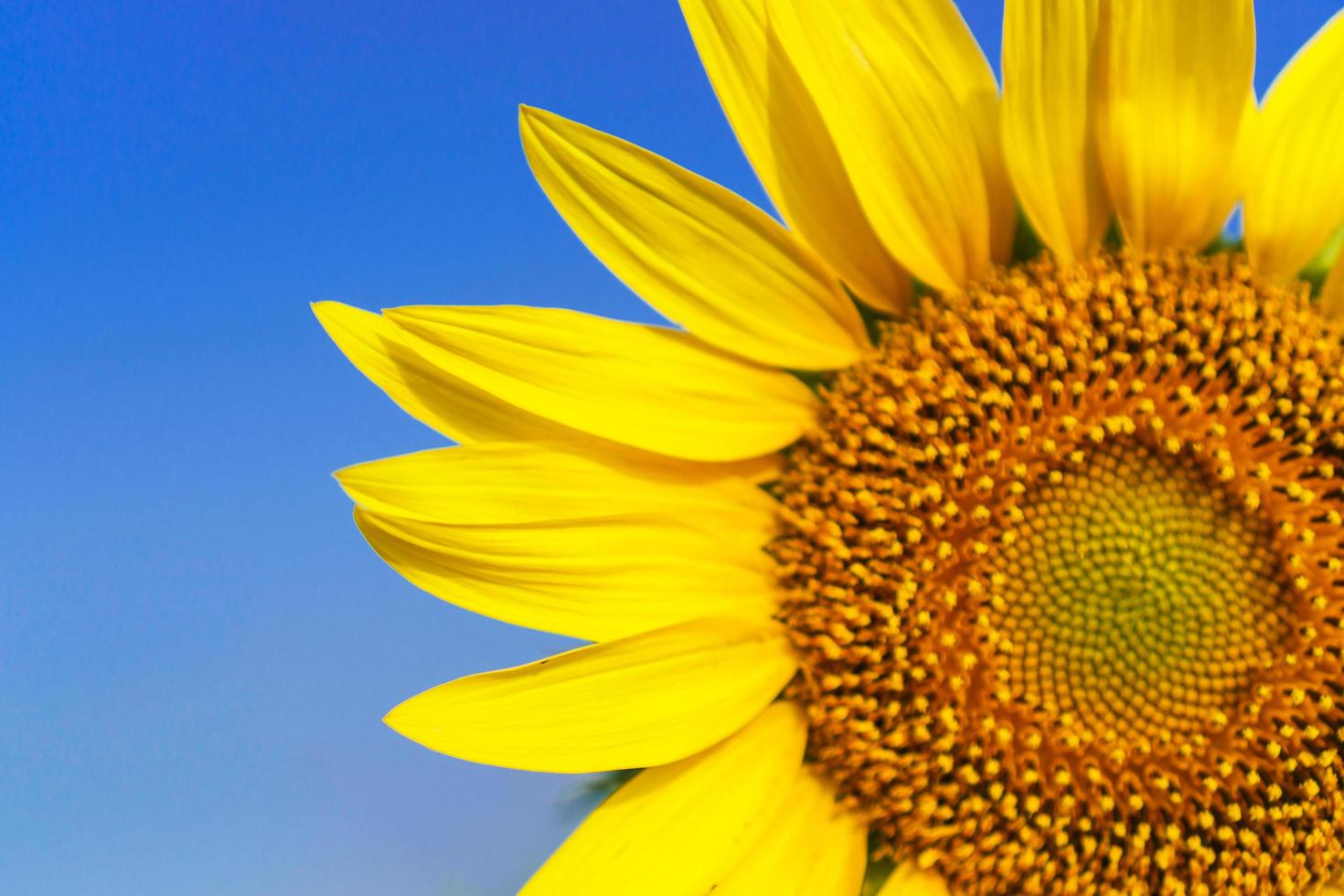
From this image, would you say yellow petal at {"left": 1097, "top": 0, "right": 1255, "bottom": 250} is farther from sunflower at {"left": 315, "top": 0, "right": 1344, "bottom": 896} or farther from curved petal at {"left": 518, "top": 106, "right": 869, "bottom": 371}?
curved petal at {"left": 518, "top": 106, "right": 869, "bottom": 371}

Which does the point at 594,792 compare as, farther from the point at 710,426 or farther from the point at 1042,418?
the point at 1042,418

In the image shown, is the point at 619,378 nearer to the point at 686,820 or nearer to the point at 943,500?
the point at 943,500

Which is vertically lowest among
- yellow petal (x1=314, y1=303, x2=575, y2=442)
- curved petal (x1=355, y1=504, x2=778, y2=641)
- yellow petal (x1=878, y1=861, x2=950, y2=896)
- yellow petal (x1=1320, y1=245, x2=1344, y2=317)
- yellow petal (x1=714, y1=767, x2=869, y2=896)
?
yellow petal (x1=878, y1=861, x2=950, y2=896)

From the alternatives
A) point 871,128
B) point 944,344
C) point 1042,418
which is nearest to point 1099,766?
point 1042,418

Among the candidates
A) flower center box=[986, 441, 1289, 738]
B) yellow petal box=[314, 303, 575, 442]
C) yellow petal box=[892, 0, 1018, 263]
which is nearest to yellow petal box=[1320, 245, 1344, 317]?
flower center box=[986, 441, 1289, 738]

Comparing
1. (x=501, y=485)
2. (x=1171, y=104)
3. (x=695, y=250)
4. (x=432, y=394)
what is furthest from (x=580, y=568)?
(x=1171, y=104)
